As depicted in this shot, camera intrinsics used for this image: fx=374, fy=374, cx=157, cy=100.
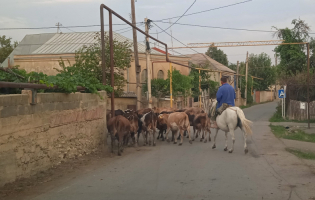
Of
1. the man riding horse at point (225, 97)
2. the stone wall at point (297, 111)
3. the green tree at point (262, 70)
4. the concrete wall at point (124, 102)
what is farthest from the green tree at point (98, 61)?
the green tree at point (262, 70)

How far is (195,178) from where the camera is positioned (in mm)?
8469

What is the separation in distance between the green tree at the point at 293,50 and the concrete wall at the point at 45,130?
23.8 metres

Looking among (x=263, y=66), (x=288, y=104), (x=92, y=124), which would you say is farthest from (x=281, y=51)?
(x=263, y=66)

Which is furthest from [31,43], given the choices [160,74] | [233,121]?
[233,121]

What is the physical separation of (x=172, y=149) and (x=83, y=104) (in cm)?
364

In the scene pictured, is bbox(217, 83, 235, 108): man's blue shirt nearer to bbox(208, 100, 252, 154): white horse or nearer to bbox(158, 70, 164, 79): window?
bbox(208, 100, 252, 154): white horse

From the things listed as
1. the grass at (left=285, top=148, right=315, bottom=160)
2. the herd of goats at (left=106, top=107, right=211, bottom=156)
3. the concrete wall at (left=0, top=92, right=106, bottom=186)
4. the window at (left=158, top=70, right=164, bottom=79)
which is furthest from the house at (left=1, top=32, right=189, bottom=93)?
the grass at (left=285, top=148, right=315, bottom=160)

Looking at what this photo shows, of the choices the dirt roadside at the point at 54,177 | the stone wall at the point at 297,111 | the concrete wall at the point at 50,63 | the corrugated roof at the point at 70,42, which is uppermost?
the corrugated roof at the point at 70,42

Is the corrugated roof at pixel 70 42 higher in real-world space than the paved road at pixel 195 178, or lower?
higher

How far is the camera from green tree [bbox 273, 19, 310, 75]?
32250 millimetres

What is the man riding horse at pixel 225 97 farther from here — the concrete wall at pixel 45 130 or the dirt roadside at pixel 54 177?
the concrete wall at pixel 45 130

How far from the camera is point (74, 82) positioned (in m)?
11.3

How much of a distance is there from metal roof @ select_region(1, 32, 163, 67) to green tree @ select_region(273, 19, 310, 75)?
11.2 m

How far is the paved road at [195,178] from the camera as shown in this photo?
7121 mm
